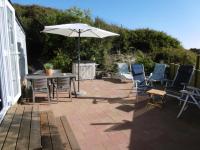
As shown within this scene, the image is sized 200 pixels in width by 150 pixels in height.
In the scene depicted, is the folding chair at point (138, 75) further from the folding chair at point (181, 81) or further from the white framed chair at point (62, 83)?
the white framed chair at point (62, 83)

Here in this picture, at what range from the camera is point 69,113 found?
18.5ft

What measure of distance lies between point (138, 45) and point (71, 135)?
13.1 m

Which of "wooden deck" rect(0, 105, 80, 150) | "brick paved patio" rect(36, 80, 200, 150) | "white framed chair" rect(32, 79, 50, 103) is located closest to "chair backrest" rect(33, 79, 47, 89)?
"white framed chair" rect(32, 79, 50, 103)

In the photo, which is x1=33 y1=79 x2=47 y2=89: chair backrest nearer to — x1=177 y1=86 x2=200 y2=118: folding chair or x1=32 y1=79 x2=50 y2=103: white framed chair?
x1=32 y1=79 x2=50 y2=103: white framed chair

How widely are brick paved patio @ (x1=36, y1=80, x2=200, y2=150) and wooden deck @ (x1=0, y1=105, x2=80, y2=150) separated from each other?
0.32m

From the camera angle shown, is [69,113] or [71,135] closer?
[71,135]

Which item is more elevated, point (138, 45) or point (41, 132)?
point (138, 45)

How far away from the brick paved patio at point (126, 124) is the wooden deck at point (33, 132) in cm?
32

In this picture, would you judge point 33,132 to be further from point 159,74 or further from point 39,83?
point 159,74

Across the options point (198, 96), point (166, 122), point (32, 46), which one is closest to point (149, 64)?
point (198, 96)

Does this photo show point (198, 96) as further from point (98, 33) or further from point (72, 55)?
point (72, 55)

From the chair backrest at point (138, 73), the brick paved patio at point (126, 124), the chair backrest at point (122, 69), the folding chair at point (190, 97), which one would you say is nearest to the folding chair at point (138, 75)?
the chair backrest at point (138, 73)

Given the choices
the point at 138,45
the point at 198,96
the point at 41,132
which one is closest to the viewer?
the point at 41,132

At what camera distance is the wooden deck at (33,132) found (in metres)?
3.23
